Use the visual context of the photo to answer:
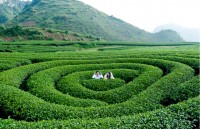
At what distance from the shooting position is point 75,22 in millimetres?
138375

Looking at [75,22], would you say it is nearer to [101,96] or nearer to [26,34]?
[26,34]

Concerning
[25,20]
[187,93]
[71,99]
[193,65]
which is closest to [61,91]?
[71,99]

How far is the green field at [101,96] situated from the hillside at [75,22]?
104717mm

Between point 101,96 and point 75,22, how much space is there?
121 metres

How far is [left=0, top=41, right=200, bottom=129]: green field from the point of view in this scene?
46.0 ft

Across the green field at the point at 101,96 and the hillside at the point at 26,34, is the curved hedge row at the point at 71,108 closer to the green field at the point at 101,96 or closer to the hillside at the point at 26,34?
the green field at the point at 101,96

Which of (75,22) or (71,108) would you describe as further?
(75,22)

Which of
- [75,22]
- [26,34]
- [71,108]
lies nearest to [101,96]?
[71,108]

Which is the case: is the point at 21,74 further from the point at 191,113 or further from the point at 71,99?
the point at 191,113

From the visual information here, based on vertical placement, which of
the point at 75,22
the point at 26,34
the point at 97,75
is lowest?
the point at 26,34

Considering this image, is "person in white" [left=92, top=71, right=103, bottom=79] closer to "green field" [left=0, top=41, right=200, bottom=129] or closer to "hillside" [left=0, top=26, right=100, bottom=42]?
"green field" [left=0, top=41, right=200, bottom=129]

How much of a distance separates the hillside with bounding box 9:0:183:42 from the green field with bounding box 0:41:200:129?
344ft

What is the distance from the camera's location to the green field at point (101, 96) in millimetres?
14023

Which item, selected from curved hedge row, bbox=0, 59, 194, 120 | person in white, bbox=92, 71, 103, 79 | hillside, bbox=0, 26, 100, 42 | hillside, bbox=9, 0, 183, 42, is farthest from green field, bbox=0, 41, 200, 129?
hillside, bbox=9, 0, 183, 42
